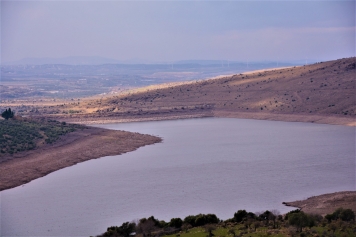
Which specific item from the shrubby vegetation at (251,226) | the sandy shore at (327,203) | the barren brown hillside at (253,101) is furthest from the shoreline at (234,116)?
the shrubby vegetation at (251,226)

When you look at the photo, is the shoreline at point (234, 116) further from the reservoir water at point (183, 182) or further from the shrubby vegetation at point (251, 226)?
the shrubby vegetation at point (251, 226)

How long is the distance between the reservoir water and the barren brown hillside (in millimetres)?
14739

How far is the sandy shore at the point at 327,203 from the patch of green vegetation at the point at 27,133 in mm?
18756

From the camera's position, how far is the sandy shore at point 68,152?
32.4 m

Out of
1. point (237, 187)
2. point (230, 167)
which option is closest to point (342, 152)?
point (230, 167)

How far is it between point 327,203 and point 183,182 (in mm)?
8008

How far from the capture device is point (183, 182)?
29.5m

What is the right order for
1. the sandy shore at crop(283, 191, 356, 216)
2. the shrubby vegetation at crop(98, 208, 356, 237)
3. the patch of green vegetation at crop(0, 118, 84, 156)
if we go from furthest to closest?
the patch of green vegetation at crop(0, 118, 84, 156)
the sandy shore at crop(283, 191, 356, 216)
the shrubby vegetation at crop(98, 208, 356, 237)

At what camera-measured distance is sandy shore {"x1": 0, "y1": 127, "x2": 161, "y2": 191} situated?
106ft

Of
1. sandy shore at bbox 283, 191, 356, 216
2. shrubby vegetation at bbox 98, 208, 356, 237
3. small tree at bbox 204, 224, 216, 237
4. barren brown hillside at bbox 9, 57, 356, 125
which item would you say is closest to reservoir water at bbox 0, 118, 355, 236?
sandy shore at bbox 283, 191, 356, 216

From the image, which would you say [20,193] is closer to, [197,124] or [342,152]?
[342,152]

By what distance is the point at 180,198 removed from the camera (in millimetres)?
25922

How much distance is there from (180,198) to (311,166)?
9871 millimetres

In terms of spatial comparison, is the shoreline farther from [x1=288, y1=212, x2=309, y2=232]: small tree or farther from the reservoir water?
[x1=288, y1=212, x2=309, y2=232]: small tree
